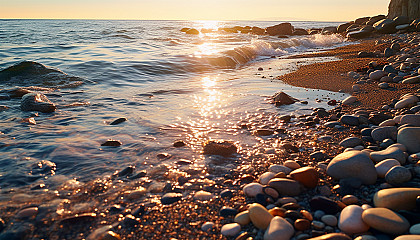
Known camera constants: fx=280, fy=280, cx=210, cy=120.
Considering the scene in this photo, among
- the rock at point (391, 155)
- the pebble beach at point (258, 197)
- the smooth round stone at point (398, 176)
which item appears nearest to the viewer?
the pebble beach at point (258, 197)

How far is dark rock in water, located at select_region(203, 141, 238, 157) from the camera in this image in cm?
332

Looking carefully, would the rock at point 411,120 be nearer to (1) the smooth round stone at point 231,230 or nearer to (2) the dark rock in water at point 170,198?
(1) the smooth round stone at point 231,230

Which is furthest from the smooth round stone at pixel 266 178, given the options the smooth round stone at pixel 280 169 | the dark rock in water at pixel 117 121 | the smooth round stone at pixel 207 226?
the dark rock in water at pixel 117 121

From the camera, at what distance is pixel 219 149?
10.9ft

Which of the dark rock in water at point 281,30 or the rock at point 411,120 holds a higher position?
the dark rock in water at point 281,30

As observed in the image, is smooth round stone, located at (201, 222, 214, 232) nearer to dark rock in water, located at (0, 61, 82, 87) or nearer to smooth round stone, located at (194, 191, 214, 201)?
smooth round stone, located at (194, 191, 214, 201)

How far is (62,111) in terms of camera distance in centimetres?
513

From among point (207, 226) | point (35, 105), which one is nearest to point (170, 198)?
point (207, 226)

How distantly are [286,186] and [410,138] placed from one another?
159cm

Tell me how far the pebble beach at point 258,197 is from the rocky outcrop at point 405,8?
3404 centimetres

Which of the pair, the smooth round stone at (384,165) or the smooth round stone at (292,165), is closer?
the smooth round stone at (384,165)

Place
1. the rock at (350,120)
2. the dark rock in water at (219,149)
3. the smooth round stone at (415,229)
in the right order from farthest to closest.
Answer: the rock at (350,120), the dark rock in water at (219,149), the smooth round stone at (415,229)

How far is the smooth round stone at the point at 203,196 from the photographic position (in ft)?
7.98

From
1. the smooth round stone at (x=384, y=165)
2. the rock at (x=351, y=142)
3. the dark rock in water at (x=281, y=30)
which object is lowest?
the rock at (x=351, y=142)
